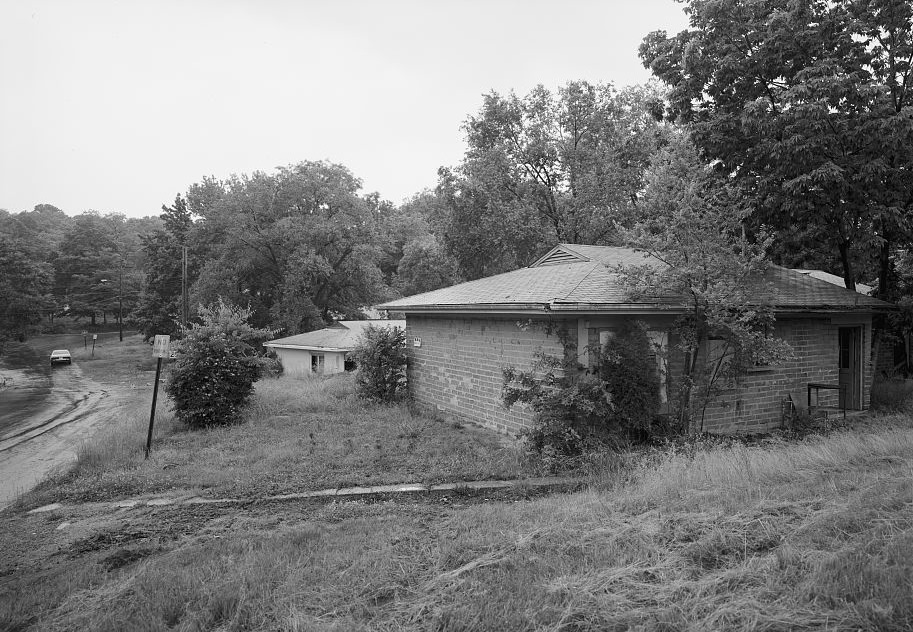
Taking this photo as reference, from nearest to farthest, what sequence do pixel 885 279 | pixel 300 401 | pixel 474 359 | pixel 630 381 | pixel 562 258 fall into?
pixel 630 381
pixel 474 359
pixel 562 258
pixel 885 279
pixel 300 401

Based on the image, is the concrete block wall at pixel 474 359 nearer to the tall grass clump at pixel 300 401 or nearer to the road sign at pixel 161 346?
the tall grass clump at pixel 300 401

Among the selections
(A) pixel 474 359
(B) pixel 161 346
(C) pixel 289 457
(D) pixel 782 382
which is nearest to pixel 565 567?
(C) pixel 289 457

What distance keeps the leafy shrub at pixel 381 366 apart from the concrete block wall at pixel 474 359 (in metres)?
0.31

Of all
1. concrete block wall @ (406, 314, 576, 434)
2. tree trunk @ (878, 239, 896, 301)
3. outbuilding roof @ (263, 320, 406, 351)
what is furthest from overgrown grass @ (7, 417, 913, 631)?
outbuilding roof @ (263, 320, 406, 351)

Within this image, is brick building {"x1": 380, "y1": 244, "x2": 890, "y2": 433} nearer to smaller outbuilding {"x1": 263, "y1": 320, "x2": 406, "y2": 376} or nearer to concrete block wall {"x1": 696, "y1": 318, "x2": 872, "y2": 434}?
concrete block wall {"x1": 696, "y1": 318, "x2": 872, "y2": 434}

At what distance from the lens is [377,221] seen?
45562mm

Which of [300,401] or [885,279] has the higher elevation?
[885,279]

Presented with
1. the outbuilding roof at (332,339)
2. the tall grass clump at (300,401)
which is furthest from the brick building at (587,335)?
the outbuilding roof at (332,339)

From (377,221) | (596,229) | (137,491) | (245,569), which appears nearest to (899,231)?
(596,229)

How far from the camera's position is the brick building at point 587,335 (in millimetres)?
10219

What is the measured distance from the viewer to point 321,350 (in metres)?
30.0

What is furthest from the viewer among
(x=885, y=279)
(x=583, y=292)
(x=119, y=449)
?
(x=885, y=279)

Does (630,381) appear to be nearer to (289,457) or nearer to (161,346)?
(289,457)

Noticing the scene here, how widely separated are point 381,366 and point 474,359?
13.1ft
